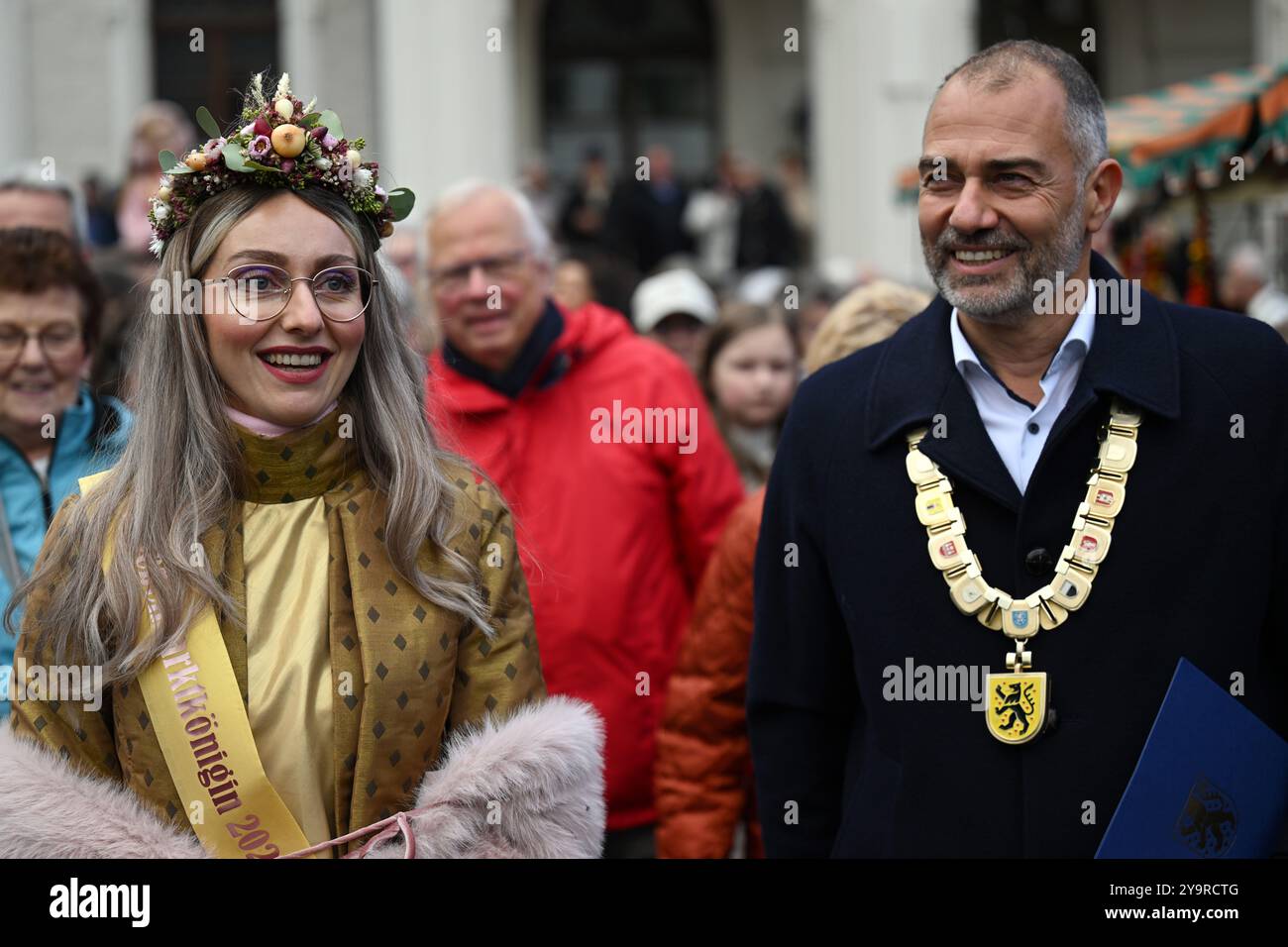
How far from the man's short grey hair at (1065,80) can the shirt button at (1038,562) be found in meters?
0.65

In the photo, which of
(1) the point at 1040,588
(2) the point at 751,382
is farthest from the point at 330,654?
(2) the point at 751,382

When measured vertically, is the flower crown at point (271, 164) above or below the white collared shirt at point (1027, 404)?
above

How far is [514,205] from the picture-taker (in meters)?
4.76

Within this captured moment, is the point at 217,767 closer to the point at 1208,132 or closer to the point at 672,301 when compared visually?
the point at 672,301

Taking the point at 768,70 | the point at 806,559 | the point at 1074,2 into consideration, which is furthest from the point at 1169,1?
the point at 806,559

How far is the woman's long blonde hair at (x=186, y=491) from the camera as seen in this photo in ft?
8.98

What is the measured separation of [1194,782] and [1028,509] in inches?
19.7

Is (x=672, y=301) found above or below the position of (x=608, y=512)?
above

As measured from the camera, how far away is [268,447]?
2877mm

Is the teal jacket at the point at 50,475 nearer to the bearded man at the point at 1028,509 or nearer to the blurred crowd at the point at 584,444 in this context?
the blurred crowd at the point at 584,444

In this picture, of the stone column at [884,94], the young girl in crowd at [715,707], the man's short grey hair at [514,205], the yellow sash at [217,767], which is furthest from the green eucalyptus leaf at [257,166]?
the stone column at [884,94]

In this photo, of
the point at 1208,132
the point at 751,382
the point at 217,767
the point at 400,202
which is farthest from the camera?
the point at 1208,132

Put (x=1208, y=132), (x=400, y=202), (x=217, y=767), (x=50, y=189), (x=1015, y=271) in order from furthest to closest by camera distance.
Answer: (x=1208, y=132), (x=50, y=189), (x=400, y=202), (x=1015, y=271), (x=217, y=767)
